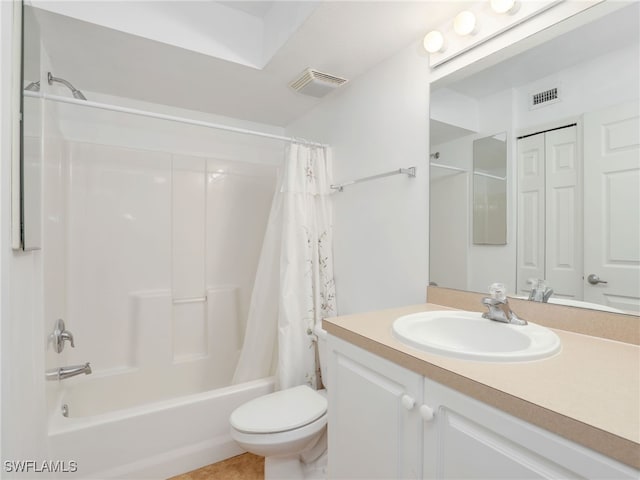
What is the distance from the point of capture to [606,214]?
37.8 inches

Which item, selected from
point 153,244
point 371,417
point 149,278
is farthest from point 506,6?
point 149,278

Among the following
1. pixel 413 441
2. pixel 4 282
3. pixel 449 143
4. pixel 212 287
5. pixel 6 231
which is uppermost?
pixel 449 143

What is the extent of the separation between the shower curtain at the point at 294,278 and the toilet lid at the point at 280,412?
204 mm

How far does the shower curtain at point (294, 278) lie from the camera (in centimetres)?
181

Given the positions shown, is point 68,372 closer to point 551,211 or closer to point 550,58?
point 551,211

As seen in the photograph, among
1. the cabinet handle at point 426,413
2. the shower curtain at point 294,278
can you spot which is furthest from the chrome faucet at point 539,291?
the shower curtain at point 294,278

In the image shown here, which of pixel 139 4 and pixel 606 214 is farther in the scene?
pixel 139 4

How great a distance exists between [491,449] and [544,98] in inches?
45.5

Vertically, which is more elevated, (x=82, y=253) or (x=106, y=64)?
(x=106, y=64)

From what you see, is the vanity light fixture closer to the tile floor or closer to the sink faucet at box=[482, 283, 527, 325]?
the sink faucet at box=[482, 283, 527, 325]

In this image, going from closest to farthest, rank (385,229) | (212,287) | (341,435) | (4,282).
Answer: (4,282), (341,435), (385,229), (212,287)

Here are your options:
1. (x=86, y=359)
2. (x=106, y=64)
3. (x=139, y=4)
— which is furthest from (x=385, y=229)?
(x=86, y=359)

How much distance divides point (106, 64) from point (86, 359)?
1814 mm

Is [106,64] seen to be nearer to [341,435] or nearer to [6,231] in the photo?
[6,231]
